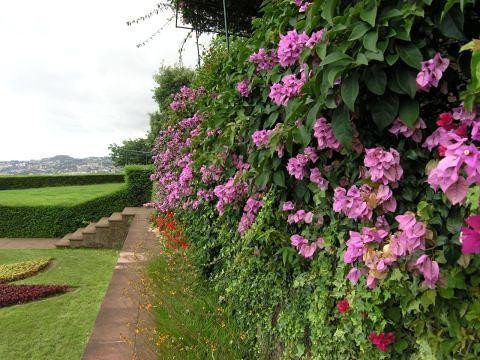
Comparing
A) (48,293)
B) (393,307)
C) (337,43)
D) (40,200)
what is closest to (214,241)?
(393,307)

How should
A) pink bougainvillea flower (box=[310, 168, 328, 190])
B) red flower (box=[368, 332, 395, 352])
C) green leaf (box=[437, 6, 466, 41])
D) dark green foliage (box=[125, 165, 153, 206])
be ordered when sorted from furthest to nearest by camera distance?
dark green foliage (box=[125, 165, 153, 206])
pink bougainvillea flower (box=[310, 168, 328, 190])
red flower (box=[368, 332, 395, 352])
green leaf (box=[437, 6, 466, 41])

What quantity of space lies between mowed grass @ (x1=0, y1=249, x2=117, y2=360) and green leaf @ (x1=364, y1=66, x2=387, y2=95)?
406 centimetres

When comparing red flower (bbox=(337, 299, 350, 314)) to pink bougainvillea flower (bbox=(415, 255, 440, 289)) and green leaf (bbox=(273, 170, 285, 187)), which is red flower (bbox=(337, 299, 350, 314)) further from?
green leaf (bbox=(273, 170, 285, 187))

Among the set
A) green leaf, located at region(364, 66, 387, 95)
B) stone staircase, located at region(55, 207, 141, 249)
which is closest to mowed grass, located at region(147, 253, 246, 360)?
green leaf, located at region(364, 66, 387, 95)

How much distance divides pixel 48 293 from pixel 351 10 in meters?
6.37

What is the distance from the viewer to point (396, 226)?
1.47 metres

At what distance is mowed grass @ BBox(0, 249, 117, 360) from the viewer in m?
4.16

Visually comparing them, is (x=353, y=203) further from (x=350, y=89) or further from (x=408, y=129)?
(x=350, y=89)

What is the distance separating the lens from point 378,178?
1.41 meters

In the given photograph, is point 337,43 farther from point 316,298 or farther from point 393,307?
point 316,298

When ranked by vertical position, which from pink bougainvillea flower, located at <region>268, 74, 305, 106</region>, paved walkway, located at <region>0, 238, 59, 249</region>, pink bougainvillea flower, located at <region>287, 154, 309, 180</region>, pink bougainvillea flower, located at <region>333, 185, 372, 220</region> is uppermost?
pink bougainvillea flower, located at <region>268, 74, 305, 106</region>

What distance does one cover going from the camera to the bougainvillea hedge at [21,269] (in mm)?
7199

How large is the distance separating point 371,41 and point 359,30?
8 centimetres

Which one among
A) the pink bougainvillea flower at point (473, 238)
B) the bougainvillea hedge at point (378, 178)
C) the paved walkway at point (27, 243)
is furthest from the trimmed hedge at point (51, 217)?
the pink bougainvillea flower at point (473, 238)
